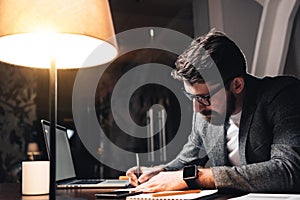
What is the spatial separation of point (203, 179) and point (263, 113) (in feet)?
1.25

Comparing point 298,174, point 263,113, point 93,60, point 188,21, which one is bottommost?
point 298,174

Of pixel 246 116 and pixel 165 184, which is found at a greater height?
pixel 246 116

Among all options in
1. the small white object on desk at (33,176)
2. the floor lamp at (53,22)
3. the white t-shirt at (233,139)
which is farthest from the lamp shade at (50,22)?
the white t-shirt at (233,139)

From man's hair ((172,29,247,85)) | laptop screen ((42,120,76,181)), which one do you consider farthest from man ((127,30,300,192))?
laptop screen ((42,120,76,181))

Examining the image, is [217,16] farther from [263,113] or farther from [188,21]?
[263,113]

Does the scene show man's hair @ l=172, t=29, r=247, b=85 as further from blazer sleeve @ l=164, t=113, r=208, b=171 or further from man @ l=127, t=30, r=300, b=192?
blazer sleeve @ l=164, t=113, r=208, b=171

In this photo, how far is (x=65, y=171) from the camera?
1.52 m

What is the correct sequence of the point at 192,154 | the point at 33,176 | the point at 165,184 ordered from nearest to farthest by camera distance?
the point at 165,184, the point at 33,176, the point at 192,154

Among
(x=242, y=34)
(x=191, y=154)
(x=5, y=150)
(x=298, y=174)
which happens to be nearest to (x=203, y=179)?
(x=298, y=174)

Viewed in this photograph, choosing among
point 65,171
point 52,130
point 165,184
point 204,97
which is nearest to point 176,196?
point 165,184

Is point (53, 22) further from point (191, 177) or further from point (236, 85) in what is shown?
point (236, 85)

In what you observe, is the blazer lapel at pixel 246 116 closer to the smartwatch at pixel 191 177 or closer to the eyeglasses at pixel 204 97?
the eyeglasses at pixel 204 97

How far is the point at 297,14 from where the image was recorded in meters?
1.35

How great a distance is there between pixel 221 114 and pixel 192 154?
0.21 m
